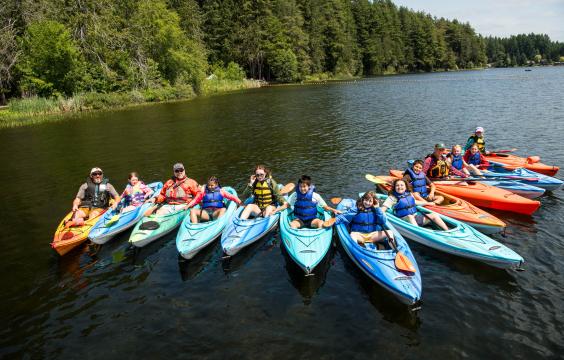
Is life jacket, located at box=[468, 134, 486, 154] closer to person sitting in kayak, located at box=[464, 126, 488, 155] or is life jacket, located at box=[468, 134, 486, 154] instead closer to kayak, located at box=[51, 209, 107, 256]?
person sitting in kayak, located at box=[464, 126, 488, 155]

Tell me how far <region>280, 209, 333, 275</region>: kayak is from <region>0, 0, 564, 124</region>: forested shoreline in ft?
125

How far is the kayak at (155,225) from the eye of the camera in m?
10.3

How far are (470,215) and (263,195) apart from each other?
230 inches

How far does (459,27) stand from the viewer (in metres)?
130

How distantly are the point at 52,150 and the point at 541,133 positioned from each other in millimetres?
29508

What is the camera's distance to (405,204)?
10.5 metres

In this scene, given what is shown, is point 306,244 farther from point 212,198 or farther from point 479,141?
point 479,141

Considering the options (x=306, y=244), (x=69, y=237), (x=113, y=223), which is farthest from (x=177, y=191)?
(x=306, y=244)

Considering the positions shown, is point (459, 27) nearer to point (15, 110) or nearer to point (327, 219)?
point (15, 110)

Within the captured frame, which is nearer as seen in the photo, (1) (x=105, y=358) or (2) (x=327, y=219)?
(1) (x=105, y=358)

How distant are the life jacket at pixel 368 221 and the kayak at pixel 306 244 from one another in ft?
2.59

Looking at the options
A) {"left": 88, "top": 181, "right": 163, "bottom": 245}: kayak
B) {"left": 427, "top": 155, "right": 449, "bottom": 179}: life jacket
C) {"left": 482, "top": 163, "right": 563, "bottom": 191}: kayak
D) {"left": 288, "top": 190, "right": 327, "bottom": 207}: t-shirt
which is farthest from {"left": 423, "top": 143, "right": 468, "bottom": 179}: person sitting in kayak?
{"left": 88, "top": 181, "right": 163, "bottom": 245}: kayak

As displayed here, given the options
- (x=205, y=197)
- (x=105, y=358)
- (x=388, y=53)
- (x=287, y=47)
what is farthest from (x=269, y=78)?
(x=105, y=358)

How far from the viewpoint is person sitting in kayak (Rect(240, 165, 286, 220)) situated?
11.2 meters
